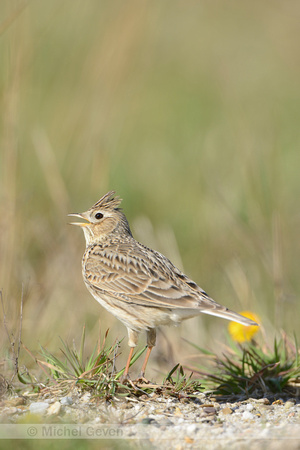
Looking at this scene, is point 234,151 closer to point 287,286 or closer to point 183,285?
point 287,286

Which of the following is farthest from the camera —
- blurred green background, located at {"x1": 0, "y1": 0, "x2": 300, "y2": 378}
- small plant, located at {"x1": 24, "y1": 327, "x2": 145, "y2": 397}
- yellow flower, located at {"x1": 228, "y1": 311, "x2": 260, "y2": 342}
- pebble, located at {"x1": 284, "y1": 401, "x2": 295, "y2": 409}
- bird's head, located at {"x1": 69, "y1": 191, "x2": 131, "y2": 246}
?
blurred green background, located at {"x1": 0, "y1": 0, "x2": 300, "y2": 378}

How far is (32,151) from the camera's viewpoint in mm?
9242

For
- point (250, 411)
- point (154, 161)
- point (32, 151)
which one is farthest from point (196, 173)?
point (250, 411)

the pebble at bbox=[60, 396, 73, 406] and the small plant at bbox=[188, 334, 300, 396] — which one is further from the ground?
the pebble at bbox=[60, 396, 73, 406]

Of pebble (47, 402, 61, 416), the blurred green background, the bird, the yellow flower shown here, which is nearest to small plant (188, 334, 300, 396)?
the yellow flower

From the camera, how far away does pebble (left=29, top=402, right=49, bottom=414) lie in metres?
4.40

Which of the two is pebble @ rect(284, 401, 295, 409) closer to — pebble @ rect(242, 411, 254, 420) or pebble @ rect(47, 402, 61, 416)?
pebble @ rect(242, 411, 254, 420)

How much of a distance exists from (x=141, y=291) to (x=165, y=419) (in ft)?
3.71

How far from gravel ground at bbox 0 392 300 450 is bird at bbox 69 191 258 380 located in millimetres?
314

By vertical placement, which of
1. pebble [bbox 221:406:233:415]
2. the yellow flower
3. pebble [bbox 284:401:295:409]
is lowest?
pebble [bbox 284:401:295:409]

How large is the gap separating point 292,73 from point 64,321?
33.7 ft

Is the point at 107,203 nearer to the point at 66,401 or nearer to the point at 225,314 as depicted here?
the point at 225,314

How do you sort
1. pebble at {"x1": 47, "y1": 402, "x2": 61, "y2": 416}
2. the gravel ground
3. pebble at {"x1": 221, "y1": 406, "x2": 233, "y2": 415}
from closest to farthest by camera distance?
the gravel ground, pebble at {"x1": 47, "y1": 402, "x2": 61, "y2": 416}, pebble at {"x1": 221, "y1": 406, "x2": 233, "y2": 415}

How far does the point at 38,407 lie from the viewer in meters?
4.44
